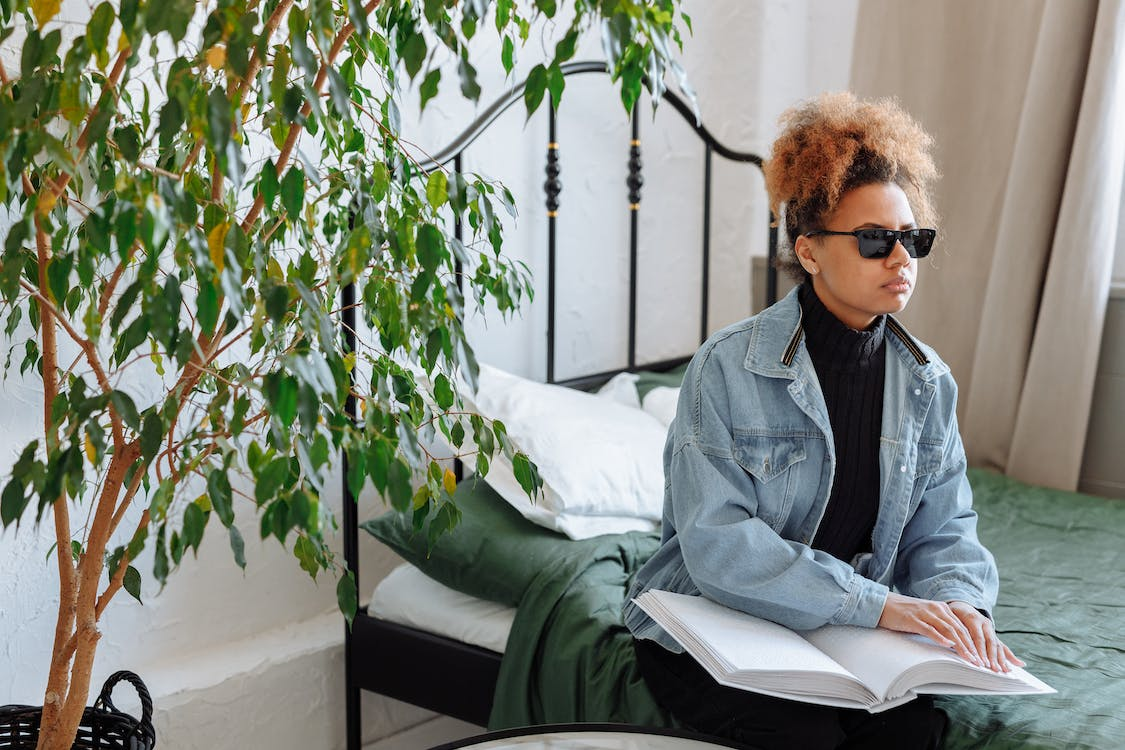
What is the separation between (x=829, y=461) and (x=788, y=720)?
1.00ft

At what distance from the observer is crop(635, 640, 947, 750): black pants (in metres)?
1.28

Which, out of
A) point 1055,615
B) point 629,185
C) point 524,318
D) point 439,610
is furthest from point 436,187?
point 629,185

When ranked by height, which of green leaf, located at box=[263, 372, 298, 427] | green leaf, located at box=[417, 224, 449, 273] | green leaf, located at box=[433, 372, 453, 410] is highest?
green leaf, located at box=[417, 224, 449, 273]

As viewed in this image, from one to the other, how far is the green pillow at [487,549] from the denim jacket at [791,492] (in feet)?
0.78

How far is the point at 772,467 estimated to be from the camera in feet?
4.52

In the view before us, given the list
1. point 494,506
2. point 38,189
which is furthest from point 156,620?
point 38,189

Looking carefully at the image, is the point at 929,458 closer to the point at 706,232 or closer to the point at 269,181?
the point at 269,181

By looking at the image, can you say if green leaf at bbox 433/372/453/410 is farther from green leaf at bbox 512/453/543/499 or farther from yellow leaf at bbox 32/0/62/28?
yellow leaf at bbox 32/0/62/28

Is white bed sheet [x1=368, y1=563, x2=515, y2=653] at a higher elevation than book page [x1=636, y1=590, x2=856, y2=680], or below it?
below

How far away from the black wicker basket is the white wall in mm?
264

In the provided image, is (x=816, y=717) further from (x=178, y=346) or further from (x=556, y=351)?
(x=556, y=351)

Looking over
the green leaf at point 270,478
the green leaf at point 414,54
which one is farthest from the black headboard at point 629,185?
the green leaf at point 270,478

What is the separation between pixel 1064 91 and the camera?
237 centimetres

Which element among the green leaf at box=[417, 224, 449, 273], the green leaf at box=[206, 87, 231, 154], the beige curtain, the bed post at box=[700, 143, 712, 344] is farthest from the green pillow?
the beige curtain
